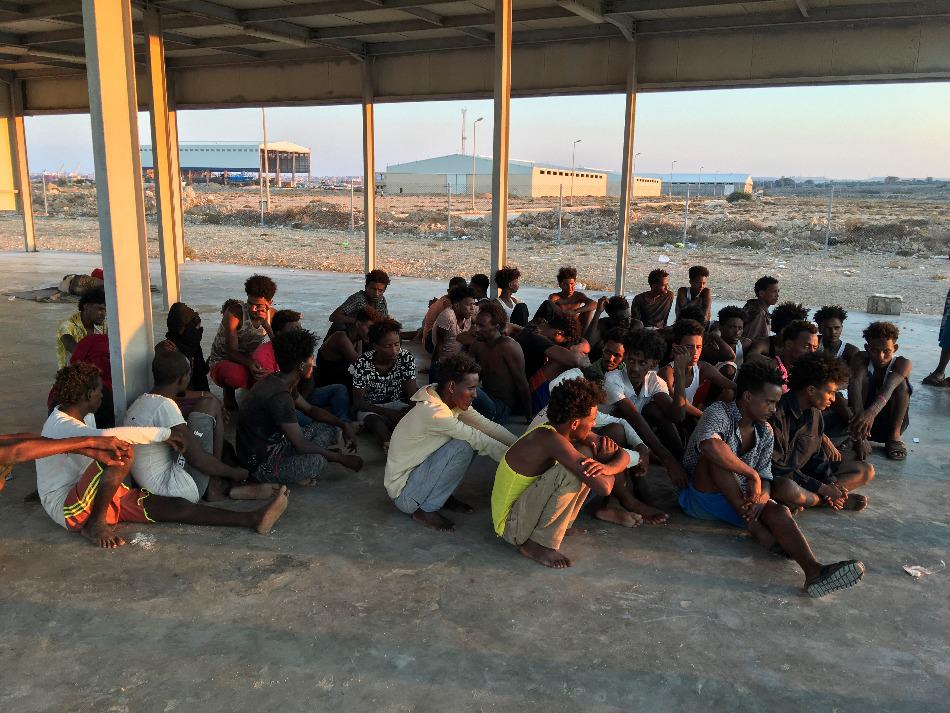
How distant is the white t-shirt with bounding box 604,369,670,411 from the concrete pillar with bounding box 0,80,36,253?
17714 mm

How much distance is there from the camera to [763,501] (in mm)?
3834

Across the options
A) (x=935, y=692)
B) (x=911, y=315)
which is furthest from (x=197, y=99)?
(x=935, y=692)

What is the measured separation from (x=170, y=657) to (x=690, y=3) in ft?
28.8

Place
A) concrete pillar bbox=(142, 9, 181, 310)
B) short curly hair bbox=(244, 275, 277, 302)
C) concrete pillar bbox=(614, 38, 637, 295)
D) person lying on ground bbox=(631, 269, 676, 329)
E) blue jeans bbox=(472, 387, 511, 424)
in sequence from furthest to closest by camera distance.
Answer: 1. concrete pillar bbox=(614, 38, 637, 295)
2. concrete pillar bbox=(142, 9, 181, 310)
3. person lying on ground bbox=(631, 269, 676, 329)
4. short curly hair bbox=(244, 275, 277, 302)
5. blue jeans bbox=(472, 387, 511, 424)

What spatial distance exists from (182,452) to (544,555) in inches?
79.0

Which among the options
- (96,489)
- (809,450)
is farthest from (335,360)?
(809,450)

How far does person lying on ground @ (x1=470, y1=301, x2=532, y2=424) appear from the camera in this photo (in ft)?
18.5

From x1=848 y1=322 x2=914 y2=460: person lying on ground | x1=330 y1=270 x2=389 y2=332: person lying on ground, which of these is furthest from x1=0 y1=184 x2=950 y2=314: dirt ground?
x1=848 y1=322 x2=914 y2=460: person lying on ground

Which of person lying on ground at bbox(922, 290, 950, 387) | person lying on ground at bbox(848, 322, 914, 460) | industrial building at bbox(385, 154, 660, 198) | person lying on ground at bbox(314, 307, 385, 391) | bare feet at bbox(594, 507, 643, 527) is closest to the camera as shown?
bare feet at bbox(594, 507, 643, 527)

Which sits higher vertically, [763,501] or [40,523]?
[763,501]

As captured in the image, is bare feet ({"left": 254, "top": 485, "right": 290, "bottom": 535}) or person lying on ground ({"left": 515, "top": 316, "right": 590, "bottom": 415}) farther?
person lying on ground ({"left": 515, "top": 316, "right": 590, "bottom": 415})

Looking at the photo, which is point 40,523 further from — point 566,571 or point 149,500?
point 566,571

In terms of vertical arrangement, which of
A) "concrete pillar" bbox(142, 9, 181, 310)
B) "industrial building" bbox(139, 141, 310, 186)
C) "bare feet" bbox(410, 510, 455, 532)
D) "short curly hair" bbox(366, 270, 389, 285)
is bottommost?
"bare feet" bbox(410, 510, 455, 532)

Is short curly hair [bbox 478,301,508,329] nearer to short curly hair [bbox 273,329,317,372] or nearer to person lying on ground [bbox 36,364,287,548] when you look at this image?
short curly hair [bbox 273,329,317,372]
